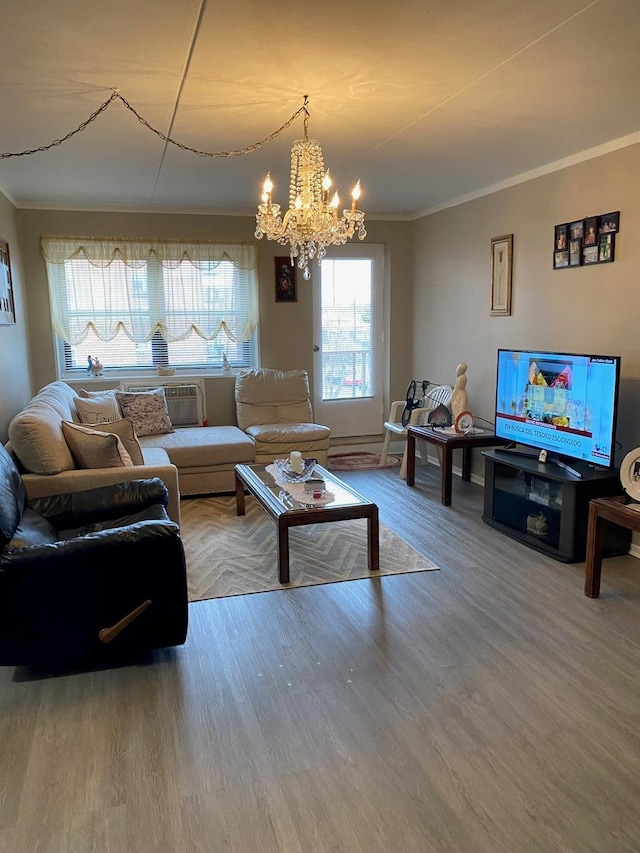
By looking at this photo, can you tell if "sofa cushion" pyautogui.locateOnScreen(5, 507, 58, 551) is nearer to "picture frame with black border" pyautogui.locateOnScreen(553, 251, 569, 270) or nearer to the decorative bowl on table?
the decorative bowl on table

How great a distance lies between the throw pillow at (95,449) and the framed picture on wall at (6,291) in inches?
51.7

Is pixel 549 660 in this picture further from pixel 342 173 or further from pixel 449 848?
pixel 342 173

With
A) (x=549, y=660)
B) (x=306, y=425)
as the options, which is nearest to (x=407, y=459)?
(x=306, y=425)

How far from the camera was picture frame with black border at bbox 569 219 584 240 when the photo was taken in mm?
4004

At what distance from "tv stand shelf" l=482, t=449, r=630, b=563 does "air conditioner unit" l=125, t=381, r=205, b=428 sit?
290 cm

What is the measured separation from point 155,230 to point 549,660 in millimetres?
4892

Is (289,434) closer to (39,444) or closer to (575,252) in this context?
(39,444)

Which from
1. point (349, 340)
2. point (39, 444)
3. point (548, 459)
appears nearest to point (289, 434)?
point (349, 340)

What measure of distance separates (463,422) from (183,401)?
263 cm

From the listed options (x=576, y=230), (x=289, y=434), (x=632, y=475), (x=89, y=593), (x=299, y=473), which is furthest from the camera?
(x=289, y=434)

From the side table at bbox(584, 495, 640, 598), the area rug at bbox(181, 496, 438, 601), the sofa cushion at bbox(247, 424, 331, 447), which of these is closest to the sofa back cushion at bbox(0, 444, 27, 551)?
the area rug at bbox(181, 496, 438, 601)

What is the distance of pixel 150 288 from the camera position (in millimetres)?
5848

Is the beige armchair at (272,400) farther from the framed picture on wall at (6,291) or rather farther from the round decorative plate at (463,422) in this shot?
the framed picture on wall at (6,291)

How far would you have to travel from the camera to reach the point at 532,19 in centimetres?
215
